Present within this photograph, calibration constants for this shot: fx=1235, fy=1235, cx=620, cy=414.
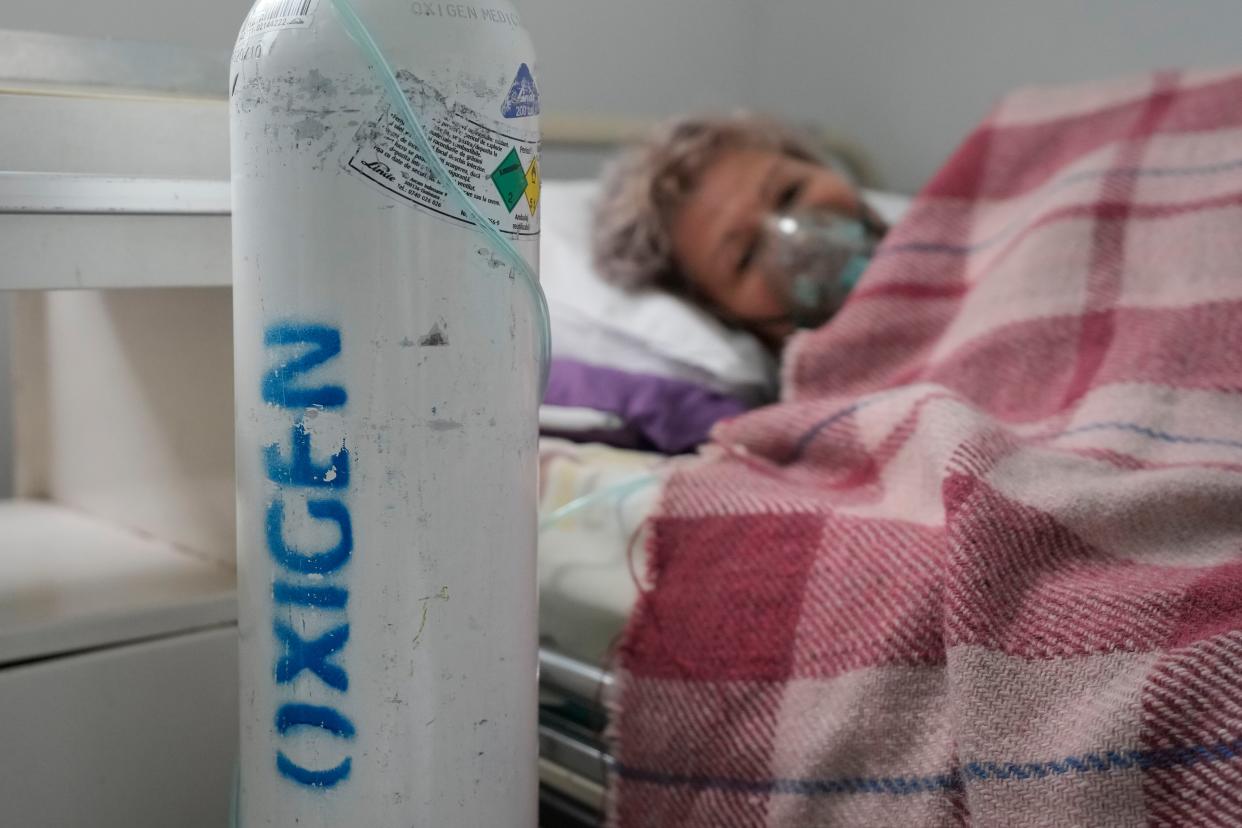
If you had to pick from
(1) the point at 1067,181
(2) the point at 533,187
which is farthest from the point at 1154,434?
(2) the point at 533,187

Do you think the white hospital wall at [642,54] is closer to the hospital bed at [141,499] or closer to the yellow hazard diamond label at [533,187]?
the hospital bed at [141,499]

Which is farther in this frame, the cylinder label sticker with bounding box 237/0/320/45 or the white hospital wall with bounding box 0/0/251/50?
the white hospital wall with bounding box 0/0/251/50

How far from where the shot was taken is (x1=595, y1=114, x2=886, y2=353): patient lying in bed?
4.83ft

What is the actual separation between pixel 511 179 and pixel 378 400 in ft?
0.45

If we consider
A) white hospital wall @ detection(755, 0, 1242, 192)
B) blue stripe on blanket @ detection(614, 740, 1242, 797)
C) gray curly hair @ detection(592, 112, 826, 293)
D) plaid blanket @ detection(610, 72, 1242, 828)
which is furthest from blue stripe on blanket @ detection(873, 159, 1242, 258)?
blue stripe on blanket @ detection(614, 740, 1242, 797)

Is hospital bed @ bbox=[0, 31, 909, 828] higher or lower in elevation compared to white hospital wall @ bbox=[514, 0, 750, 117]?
lower

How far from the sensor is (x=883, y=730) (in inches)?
28.5

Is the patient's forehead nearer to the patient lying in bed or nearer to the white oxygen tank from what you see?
the patient lying in bed

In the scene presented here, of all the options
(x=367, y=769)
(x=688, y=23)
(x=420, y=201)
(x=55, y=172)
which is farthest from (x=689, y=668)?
(x=688, y=23)

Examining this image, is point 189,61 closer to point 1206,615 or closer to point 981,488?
point 981,488

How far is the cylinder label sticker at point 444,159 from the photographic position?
0.60 metres

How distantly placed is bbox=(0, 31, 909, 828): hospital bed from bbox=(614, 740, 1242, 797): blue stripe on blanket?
13cm

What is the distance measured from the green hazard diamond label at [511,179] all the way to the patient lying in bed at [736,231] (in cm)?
85

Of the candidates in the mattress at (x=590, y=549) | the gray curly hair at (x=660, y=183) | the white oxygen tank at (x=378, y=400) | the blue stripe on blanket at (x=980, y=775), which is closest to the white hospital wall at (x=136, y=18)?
the gray curly hair at (x=660, y=183)
